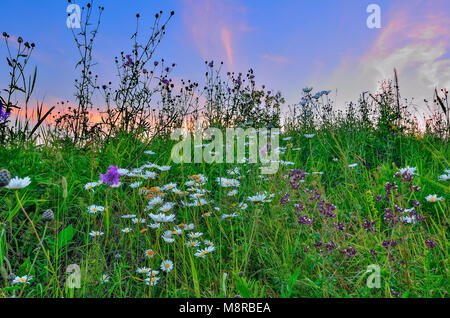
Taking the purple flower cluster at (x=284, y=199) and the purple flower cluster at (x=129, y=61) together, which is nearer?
the purple flower cluster at (x=284, y=199)

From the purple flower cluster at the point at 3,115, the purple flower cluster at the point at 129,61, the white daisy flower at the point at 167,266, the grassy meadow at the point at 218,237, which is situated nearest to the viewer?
the grassy meadow at the point at 218,237

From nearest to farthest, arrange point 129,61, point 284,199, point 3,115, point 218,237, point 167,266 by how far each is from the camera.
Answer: point 167,266 → point 284,199 → point 218,237 → point 3,115 → point 129,61

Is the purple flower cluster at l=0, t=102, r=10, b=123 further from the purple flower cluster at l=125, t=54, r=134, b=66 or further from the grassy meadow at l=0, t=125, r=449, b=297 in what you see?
the purple flower cluster at l=125, t=54, r=134, b=66

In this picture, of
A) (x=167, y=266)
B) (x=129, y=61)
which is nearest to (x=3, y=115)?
(x=129, y=61)

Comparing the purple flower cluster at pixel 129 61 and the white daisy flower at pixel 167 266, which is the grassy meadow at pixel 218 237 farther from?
the purple flower cluster at pixel 129 61

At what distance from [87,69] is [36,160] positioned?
158cm

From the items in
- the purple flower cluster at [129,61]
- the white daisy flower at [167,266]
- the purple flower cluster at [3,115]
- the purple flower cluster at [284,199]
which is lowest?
the white daisy flower at [167,266]

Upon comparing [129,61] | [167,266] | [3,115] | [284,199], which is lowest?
[167,266]

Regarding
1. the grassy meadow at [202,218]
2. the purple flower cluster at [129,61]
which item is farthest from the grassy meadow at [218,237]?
the purple flower cluster at [129,61]

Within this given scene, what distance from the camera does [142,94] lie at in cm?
446

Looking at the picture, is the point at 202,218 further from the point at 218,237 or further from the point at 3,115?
the point at 3,115

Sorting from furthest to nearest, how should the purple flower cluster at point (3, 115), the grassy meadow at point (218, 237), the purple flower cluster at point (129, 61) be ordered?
the purple flower cluster at point (129, 61), the purple flower cluster at point (3, 115), the grassy meadow at point (218, 237)
